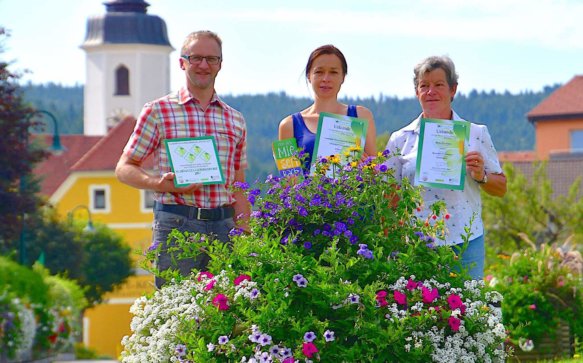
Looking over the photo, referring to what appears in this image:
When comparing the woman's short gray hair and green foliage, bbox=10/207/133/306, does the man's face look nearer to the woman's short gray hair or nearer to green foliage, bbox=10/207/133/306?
the woman's short gray hair

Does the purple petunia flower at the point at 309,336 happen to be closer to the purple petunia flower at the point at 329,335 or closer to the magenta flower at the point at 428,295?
the purple petunia flower at the point at 329,335

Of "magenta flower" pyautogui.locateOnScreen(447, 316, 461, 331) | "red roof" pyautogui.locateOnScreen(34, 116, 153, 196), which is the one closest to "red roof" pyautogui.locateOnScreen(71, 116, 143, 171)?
"red roof" pyautogui.locateOnScreen(34, 116, 153, 196)

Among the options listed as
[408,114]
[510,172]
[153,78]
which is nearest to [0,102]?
[510,172]

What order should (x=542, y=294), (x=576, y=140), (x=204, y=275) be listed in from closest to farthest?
(x=204, y=275)
(x=542, y=294)
(x=576, y=140)

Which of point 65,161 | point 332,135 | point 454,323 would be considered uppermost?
point 65,161

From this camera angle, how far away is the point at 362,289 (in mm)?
6418

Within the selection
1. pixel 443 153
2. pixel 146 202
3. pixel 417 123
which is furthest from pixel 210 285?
pixel 146 202

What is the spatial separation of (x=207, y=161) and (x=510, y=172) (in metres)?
37.8

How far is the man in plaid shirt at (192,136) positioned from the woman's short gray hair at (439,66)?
0.97 m

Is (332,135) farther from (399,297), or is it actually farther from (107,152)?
(107,152)

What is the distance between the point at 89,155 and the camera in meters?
101

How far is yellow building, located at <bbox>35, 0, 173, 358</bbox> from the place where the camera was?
9819cm

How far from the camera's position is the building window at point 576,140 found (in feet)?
356

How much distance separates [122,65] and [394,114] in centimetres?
2887
